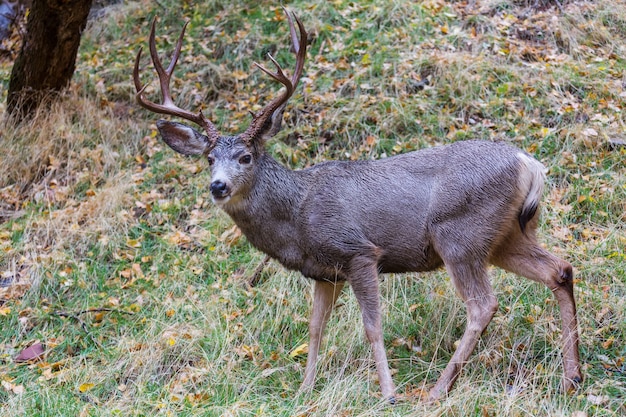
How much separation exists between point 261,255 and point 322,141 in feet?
5.89

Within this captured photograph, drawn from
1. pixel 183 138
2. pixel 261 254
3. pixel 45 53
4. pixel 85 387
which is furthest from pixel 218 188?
pixel 45 53

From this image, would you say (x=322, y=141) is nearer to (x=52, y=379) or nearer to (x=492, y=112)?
(x=492, y=112)

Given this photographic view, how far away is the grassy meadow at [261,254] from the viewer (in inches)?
228

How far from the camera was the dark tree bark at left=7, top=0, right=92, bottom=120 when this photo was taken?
9.64 m

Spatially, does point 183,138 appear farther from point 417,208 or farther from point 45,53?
point 45,53

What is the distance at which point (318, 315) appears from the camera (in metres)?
6.20

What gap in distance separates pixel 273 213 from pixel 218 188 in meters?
0.50

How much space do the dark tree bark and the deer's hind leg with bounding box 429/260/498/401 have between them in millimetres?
6074

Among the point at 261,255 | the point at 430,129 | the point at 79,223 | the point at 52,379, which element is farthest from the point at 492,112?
the point at 52,379

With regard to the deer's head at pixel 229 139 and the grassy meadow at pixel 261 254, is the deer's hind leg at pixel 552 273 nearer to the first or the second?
the grassy meadow at pixel 261 254

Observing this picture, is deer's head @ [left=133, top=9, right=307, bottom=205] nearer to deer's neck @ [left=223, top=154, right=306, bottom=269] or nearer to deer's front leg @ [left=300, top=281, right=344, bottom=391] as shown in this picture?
deer's neck @ [left=223, top=154, right=306, bottom=269]

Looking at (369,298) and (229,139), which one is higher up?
(229,139)

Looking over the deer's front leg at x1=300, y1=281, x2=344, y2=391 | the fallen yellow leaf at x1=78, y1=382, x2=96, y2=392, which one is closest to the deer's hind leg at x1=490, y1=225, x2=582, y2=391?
the deer's front leg at x1=300, y1=281, x2=344, y2=391

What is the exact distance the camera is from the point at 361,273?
18.9ft
